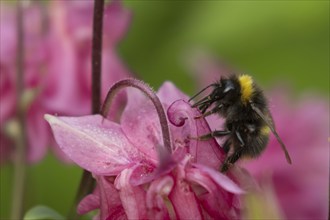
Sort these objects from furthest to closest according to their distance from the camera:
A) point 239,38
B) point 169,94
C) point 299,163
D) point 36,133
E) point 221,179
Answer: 1. point 239,38
2. point 299,163
3. point 36,133
4. point 169,94
5. point 221,179

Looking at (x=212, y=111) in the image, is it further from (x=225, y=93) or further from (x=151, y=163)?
(x=151, y=163)

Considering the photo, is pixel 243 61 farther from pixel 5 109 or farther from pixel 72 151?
pixel 72 151

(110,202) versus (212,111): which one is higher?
(212,111)

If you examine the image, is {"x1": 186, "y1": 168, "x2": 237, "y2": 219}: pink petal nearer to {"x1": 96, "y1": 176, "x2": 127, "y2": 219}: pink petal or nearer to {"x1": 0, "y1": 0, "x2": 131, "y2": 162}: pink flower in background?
{"x1": 96, "y1": 176, "x2": 127, "y2": 219}: pink petal

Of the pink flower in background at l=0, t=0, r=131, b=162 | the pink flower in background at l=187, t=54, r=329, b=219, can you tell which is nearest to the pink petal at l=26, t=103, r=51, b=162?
the pink flower in background at l=0, t=0, r=131, b=162

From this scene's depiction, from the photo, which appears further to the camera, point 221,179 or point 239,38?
point 239,38

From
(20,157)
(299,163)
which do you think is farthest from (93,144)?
(299,163)

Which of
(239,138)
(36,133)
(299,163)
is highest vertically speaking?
(239,138)
